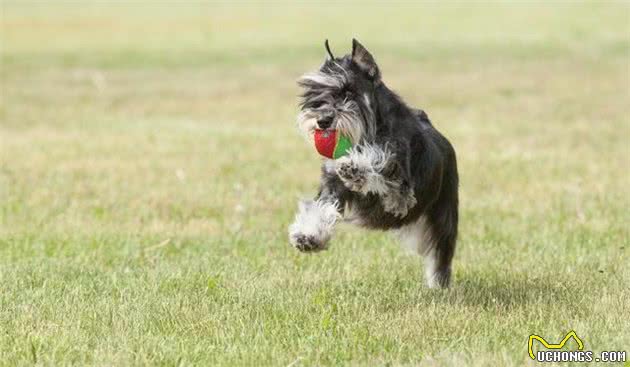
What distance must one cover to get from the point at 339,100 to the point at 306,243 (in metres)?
0.98

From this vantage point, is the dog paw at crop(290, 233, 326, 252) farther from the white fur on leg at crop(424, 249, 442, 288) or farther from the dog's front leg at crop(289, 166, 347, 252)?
the white fur on leg at crop(424, 249, 442, 288)

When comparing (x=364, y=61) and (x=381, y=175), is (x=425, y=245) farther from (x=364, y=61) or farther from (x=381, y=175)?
(x=364, y=61)

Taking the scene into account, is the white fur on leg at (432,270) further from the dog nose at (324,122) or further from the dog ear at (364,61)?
the dog nose at (324,122)

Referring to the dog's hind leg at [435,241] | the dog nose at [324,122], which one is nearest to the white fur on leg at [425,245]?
the dog's hind leg at [435,241]

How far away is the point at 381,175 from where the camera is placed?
24.1 feet

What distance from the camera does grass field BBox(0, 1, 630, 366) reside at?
687 cm

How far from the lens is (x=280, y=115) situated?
2281 centimetres

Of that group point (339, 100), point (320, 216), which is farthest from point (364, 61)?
point (320, 216)

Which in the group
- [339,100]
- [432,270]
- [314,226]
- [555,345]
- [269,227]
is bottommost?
[269,227]

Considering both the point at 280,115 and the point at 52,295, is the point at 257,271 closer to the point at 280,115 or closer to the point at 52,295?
the point at 52,295

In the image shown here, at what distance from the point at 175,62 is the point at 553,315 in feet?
92.2

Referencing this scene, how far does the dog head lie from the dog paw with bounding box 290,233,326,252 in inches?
27.2

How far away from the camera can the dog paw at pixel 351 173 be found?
7.23 meters

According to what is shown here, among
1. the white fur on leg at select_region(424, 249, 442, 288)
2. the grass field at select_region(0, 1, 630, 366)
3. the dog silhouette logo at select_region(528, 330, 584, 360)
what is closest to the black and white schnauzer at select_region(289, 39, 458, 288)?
the white fur on leg at select_region(424, 249, 442, 288)
